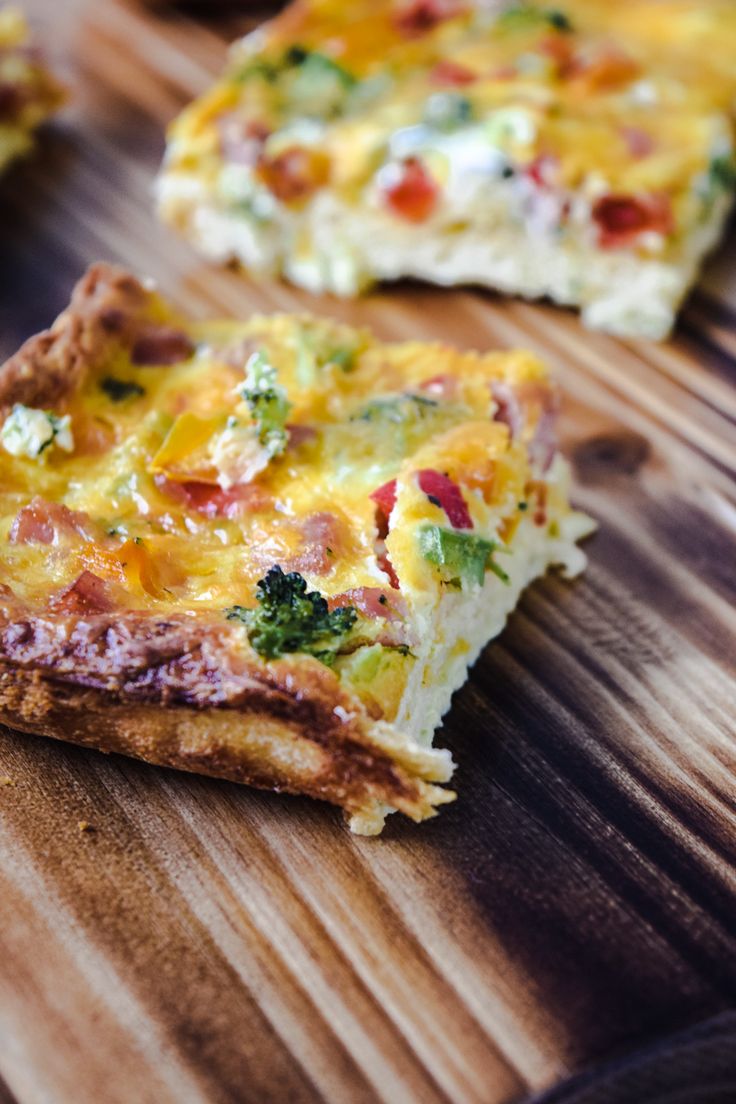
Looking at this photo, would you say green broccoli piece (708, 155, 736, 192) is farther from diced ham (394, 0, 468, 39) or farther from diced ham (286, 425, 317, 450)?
diced ham (286, 425, 317, 450)

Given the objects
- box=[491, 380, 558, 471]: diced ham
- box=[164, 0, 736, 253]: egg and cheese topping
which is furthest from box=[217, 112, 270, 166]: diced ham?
box=[491, 380, 558, 471]: diced ham

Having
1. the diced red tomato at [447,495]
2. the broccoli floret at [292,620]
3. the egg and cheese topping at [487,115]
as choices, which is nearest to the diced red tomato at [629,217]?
the egg and cheese topping at [487,115]

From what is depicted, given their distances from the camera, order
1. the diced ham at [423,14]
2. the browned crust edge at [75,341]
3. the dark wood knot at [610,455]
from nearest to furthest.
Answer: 1. the browned crust edge at [75,341]
2. the dark wood knot at [610,455]
3. the diced ham at [423,14]

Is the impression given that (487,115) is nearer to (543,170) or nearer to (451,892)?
(543,170)

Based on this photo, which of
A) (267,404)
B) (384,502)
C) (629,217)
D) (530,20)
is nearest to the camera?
(384,502)

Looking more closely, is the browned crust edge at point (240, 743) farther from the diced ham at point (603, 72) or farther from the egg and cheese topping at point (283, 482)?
the diced ham at point (603, 72)

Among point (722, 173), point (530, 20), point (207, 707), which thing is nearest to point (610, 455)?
point (722, 173)
